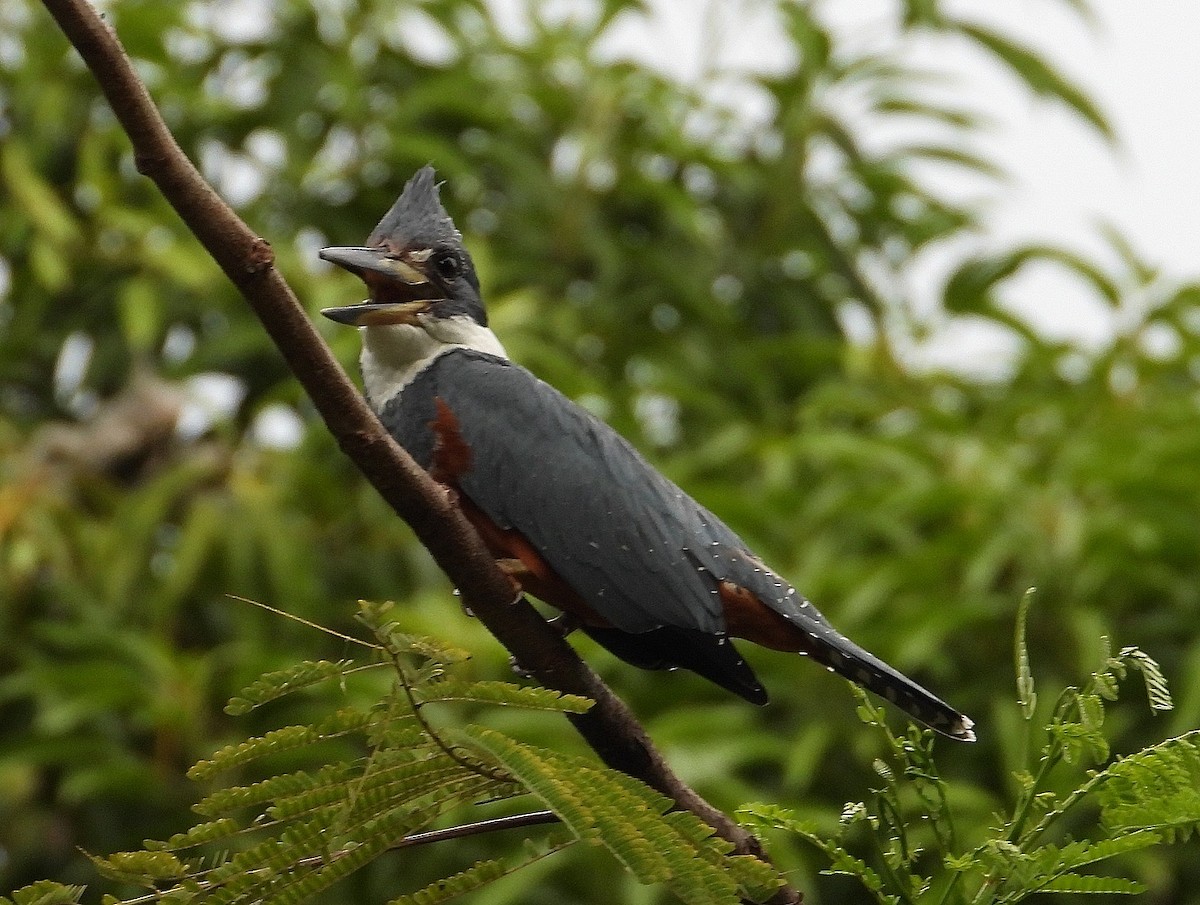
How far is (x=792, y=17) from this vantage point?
638 cm

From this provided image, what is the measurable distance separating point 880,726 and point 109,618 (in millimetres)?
3594

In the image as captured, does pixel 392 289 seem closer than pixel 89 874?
Yes

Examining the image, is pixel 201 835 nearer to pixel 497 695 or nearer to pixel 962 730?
pixel 497 695

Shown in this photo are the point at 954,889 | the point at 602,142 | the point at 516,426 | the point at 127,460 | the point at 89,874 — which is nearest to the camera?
the point at 954,889

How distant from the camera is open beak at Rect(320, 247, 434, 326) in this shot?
8.66 ft

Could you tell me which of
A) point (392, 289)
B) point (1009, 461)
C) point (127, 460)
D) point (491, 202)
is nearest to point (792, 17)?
point (491, 202)

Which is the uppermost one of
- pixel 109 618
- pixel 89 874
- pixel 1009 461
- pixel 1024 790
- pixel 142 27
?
pixel 142 27

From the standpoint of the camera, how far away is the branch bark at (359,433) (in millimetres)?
1785

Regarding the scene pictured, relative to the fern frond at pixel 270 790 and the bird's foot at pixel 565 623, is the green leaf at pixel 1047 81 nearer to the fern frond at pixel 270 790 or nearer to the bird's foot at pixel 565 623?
the bird's foot at pixel 565 623

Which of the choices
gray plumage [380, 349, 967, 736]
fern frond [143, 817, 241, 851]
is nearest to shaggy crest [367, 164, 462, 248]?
gray plumage [380, 349, 967, 736]

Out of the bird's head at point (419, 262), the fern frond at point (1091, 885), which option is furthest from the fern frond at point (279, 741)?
the bird's head at point (419, 262)

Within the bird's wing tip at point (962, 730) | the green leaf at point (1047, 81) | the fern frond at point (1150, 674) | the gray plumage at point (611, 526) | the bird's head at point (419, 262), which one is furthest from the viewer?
the green leaf at point (1047, 81)

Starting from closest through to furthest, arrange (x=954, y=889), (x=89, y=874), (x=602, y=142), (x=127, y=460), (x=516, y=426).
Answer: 1. (x=954, y=889)
2. (x=516, y=426)
3. (x=89, y=874)
4. (x=127, y=460)
5. (x=602, y=142)

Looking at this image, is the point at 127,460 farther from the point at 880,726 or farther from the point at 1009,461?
the point at 880,726
